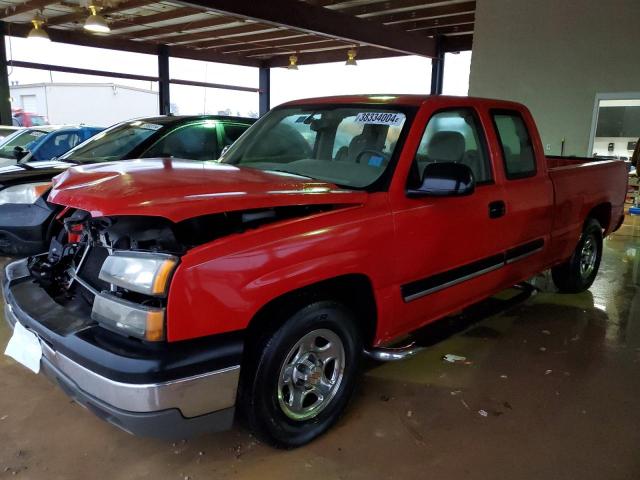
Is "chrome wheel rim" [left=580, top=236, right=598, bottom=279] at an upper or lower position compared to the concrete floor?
upper

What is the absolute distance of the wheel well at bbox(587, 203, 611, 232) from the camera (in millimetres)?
4770

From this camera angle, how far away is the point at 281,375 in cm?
225

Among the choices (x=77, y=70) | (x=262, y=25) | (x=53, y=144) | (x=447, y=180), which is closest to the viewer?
(x=447, y=180)

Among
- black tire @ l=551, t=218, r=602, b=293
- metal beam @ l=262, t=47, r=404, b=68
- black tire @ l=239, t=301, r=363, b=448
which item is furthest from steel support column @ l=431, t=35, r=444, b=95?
black tire @ l=239, t=301, r=363, b=448

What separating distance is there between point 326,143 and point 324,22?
866cm

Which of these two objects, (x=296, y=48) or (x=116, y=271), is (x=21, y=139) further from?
(x=296, y=48)

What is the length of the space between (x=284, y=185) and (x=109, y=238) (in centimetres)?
83

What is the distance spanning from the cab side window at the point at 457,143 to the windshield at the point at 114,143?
3.38 metres

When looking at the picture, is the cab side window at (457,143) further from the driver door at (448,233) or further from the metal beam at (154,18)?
the metal beam at (154,18)

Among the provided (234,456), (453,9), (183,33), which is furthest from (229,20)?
(234,456)

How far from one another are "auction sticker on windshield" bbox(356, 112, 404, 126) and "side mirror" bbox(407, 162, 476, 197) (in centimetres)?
41

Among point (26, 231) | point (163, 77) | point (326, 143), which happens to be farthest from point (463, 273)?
point (163, 77)

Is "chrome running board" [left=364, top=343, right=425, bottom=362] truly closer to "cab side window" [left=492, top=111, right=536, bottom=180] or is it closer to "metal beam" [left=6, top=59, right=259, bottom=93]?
"cab side window" [left=492, top=111, right=536, bottom=180]

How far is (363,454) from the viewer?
2.42 m
